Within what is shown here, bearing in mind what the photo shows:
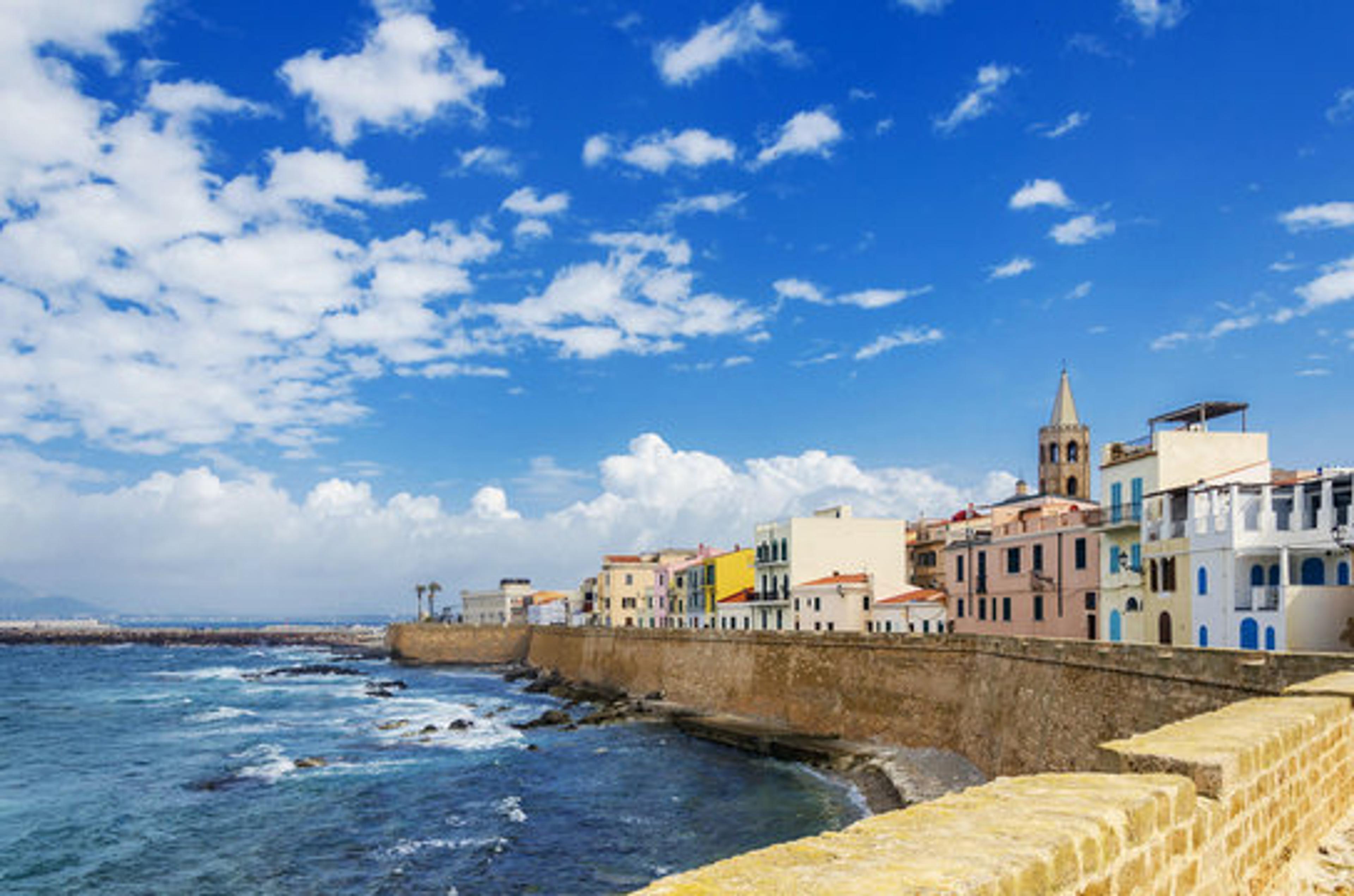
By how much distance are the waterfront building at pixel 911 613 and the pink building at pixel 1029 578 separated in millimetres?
3995

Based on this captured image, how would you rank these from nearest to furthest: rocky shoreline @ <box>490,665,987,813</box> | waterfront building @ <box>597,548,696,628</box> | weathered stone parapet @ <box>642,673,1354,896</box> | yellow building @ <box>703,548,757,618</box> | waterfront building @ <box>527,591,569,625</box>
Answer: weathered stone parapet @ <box>642,673,1354,896</box>
rocky shoreline @ <box>490,665,987,813</box>
yellow building @ <box>703,548,757,618</box>
waterfront building @ <box>597,548,696,628</box>
waterfront building @ <box>527,591,569,625</box>

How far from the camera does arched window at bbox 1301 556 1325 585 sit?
28109 mm

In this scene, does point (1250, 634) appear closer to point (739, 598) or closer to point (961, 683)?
point (961, 683)

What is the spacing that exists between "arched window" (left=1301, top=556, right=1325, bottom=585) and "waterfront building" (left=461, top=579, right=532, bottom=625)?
109119 mm

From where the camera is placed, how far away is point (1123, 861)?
507 cm

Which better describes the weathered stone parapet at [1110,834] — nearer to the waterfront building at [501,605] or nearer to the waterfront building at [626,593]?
the waterfront building at [626,593]

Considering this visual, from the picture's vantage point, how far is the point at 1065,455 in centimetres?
8881

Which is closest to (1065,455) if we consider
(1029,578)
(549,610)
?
(1029,578)

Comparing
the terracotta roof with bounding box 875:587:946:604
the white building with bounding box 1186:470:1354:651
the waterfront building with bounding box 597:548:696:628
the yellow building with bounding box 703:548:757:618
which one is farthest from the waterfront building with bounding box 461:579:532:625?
the white building with bounding box 1186:470:1354:651

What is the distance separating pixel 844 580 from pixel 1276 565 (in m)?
34.6

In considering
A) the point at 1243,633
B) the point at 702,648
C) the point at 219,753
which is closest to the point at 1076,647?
the point at 1243,633

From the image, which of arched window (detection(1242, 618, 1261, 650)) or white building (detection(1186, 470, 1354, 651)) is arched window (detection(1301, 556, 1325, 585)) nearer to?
white building (detection(1186, 470, 1354, 651))

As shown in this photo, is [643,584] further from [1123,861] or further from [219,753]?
[1123,861]

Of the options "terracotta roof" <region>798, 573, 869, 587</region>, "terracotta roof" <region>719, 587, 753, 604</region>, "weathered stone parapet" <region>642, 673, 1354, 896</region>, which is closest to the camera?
"weathered stone parapet" <region>642, 673, 1354, 896</region>
